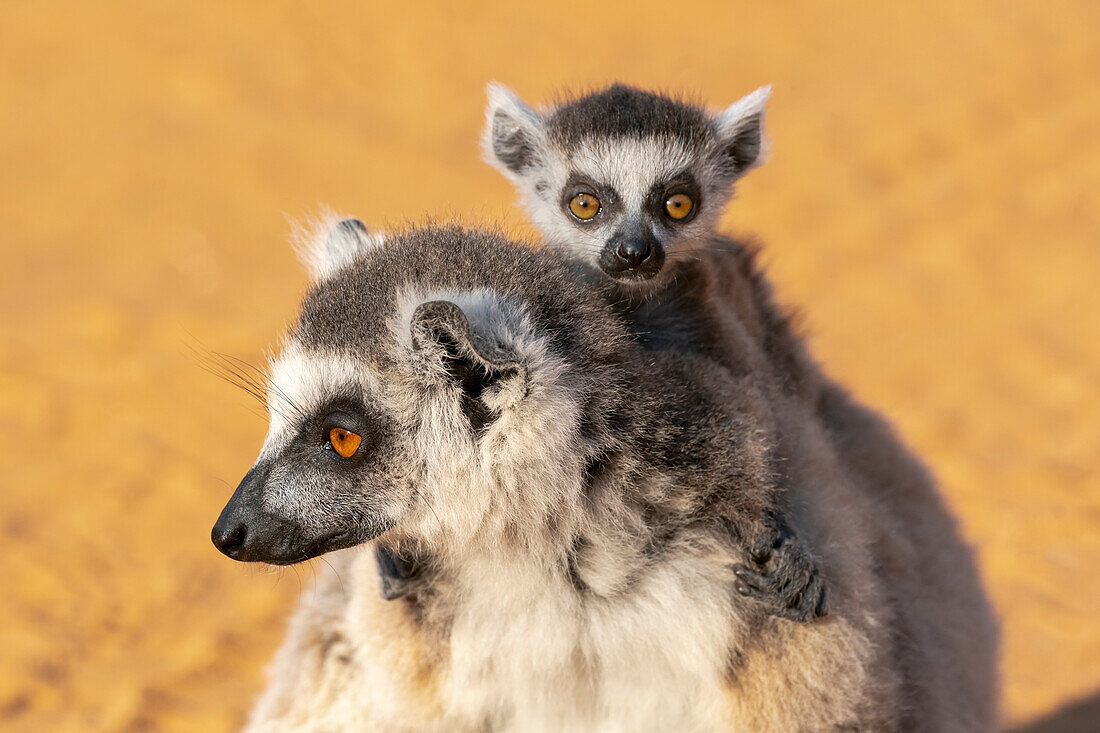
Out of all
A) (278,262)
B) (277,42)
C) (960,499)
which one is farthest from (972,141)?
(277,42)

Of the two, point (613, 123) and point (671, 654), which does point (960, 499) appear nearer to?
point (613, 123)

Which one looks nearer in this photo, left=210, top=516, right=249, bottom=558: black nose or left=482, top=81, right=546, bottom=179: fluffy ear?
left=210, top=516, right=249, bottom=558: black nose

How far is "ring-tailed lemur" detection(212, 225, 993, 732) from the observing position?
10.2 ft

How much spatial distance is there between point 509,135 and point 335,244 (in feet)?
6.57

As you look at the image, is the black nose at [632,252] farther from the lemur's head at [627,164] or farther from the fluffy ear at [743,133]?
the fluffy ear at [743,133]

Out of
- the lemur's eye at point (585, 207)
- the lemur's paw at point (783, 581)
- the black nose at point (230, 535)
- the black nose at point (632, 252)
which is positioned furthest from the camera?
the lemur's eye at point (585, 207)

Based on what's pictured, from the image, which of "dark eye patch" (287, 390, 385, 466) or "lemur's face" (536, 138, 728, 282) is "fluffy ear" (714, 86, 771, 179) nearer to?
"lemur's face" (536, 138, 728, 282)

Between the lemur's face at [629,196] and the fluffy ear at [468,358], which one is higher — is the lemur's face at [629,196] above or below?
above

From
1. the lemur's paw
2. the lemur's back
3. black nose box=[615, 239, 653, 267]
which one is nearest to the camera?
the lemur's paw

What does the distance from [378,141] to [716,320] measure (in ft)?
35.2

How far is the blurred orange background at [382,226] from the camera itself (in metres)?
7.41

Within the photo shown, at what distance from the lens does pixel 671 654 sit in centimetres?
330

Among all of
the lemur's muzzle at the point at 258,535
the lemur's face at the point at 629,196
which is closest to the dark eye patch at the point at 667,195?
the lemur's face at the point at 629,196

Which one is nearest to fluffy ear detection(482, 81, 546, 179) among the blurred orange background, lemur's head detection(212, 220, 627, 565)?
the blurred orange background
